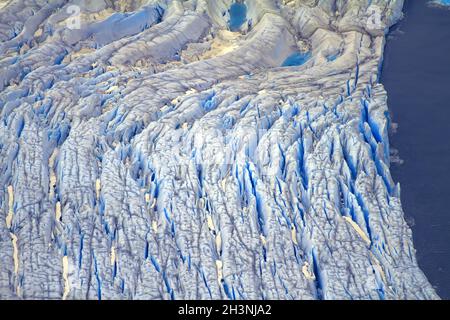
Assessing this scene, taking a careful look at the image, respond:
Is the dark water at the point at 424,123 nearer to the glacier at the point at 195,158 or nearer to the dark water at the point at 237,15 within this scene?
the glacier at the point at 195,158

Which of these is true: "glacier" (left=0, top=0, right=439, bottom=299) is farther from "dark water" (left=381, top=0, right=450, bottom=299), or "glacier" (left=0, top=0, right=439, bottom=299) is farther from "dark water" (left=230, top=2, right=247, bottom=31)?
"dark water" (left=381, top=0, right=450, bottom=299)

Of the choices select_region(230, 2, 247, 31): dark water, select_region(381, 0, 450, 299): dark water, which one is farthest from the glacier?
select_region(381, 0, 450, 299): dark water

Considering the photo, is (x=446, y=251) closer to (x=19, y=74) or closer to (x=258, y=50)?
(x=258, y=50)

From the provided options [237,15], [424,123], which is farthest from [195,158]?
[237,15]

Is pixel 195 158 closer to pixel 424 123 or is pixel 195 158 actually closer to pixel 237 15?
pixel 424 123

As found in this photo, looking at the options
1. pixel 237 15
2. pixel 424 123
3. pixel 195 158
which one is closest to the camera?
pixel 195 158

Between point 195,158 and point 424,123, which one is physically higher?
point 424,123

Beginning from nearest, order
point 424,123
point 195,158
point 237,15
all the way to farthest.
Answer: point 195,158, point 424,123, point 237,15

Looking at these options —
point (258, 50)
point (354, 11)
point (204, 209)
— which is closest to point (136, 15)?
point (258, 50)
